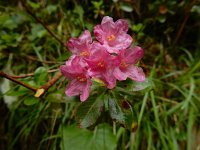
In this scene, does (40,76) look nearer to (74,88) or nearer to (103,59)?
(74,88)

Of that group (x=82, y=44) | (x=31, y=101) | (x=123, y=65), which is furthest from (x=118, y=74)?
(x=31, y=101)

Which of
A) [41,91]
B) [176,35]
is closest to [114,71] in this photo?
[41,91]

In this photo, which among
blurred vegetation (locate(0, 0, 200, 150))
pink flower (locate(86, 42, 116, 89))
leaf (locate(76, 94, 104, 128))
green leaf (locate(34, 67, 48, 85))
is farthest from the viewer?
blurred vegetation (locate(0, 0, 200, 150))

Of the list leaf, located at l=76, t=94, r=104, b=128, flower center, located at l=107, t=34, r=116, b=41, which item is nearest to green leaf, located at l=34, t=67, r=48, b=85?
leaf, located at l=76, t=94, r=104, b=128

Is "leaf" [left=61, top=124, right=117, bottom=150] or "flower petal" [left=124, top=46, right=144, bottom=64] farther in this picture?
"leaf" [left=61, top=124, right=117, bottom=150]

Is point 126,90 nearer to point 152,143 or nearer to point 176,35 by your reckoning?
point 152,143

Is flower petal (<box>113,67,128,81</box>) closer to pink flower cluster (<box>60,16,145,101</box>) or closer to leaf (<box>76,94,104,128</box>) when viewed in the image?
pink flower cluster (<box>60,16,145,101</box>)

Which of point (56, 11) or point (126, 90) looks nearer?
point (126, 90)
